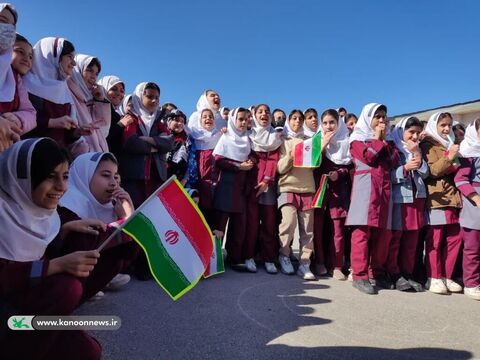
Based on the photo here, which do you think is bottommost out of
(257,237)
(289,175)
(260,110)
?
(257,237)

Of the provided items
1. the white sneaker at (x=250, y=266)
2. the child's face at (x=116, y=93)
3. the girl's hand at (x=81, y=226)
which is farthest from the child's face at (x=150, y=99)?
the girl's hand at (x=81, y=226)

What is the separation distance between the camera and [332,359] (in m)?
2.26

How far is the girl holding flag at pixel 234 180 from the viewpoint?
4434mm

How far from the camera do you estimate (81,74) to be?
354 centimetres

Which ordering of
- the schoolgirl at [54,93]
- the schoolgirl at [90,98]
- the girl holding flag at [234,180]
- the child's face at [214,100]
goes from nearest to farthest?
the schoolgirl at [54,93]
the schoolgirl at [90,98]
the girl holding flag at [234,180]
the child's face at [214,100]

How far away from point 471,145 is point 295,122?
2086mm

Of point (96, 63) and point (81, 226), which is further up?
point (96, 63)

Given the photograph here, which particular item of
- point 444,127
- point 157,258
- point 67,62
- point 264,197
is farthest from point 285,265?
point 67,62

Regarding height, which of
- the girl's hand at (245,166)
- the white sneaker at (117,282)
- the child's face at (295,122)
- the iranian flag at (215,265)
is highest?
the child's face at (295,122)

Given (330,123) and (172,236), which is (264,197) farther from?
(172,236)

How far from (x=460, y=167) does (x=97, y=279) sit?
408cm

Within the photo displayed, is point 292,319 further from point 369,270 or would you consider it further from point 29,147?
point 29,147

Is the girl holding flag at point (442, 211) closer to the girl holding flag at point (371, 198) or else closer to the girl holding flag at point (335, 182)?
A: the girl holding flag at point (371, 198)

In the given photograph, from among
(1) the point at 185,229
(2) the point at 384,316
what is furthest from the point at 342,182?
(1) the point at 185,229
